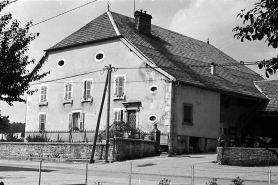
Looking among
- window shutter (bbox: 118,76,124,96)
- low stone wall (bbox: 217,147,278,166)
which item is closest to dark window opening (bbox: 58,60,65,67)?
window shutter (bbox: 118,76,124,96)

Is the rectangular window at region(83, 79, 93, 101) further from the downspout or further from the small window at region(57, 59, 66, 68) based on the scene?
the downspout

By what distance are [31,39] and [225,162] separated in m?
13.6

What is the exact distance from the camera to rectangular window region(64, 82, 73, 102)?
35.8 meters

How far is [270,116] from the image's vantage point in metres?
36.9

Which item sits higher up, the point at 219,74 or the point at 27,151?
the point at 219,74

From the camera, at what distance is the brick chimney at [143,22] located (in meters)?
35.9

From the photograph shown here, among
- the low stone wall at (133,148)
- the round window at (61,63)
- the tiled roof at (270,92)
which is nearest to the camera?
the low stone wall at (133,148)

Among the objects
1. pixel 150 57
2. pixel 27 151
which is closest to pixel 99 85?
pixel 150 57

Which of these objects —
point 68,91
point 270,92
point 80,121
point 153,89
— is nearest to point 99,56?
point 68,91

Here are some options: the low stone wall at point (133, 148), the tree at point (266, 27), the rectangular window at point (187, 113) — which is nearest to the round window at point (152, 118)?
the low stone wall at point (133, 148)

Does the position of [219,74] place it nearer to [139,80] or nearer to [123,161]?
[139,80]

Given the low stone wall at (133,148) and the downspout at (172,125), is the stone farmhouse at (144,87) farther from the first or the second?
the low stone wall at (133,148)

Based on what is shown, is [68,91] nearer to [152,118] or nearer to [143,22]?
[143,22]

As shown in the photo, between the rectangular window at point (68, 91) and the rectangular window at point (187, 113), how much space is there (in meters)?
9.39
